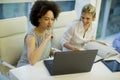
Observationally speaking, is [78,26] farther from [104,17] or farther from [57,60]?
[104,17]

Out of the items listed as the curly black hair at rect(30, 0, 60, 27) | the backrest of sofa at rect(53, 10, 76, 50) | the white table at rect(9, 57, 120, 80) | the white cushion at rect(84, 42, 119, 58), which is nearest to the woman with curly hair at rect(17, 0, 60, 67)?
the curly black hair at rect(30, 0, 60, 27)

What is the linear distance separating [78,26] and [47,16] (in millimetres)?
544

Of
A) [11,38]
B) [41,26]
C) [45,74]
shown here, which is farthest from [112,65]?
[11,38]

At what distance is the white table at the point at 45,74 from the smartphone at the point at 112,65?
0.05 m

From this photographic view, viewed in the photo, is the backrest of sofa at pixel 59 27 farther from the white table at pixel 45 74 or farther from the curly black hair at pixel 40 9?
the white table at pixel 45 74

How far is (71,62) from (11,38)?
832 millimetres

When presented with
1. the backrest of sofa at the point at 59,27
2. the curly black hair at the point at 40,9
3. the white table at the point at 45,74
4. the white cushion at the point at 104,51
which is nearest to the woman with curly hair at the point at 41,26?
the curly black hair at the point at 40,9

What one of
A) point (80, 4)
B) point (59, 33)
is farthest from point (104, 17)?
point (59, 33)

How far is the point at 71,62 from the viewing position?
52.0 inches

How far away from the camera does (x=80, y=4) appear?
3.28m

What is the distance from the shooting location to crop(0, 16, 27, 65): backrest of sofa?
1.86m

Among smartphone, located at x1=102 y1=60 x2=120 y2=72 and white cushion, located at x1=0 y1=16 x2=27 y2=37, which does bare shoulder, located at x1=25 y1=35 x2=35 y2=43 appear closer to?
white cushion, located at x1=0 y1=16 x2=27 y2=37

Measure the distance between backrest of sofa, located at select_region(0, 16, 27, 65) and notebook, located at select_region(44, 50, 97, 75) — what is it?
0.65m

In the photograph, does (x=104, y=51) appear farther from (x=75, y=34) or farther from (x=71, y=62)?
(x=71, y=62)
